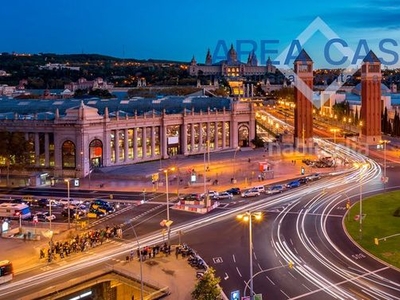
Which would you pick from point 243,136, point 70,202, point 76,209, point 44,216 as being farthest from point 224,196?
point 243,136

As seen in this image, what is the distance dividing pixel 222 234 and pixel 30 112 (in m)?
68.4

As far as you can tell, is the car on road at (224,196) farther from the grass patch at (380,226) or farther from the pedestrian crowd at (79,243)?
the pedestrian crowd at (79,243)

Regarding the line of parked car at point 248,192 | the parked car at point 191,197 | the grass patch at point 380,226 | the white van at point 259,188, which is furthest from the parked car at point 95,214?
the grass patch at point 380,226

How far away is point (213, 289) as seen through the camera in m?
33.2

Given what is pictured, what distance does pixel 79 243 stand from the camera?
48.9 meters

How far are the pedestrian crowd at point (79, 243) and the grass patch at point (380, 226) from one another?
74.8 ft

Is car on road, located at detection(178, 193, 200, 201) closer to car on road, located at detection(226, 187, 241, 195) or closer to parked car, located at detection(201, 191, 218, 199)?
parked car, located at detection(201, 191, 218, 199)

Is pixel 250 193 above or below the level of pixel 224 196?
above

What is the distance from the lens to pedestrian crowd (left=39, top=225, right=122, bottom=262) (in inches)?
1841

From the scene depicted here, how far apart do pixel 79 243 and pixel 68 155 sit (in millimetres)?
44745

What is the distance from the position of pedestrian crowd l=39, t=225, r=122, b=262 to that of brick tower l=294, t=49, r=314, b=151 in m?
A: 78.3

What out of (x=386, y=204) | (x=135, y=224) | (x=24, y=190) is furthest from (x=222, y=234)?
(x=24, y=190)

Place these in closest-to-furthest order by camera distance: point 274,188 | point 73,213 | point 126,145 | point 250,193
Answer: point 73,213
point 250,193
point 274,188
point 126,145

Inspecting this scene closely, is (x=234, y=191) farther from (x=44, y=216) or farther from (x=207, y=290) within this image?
(x=207, y=290)
